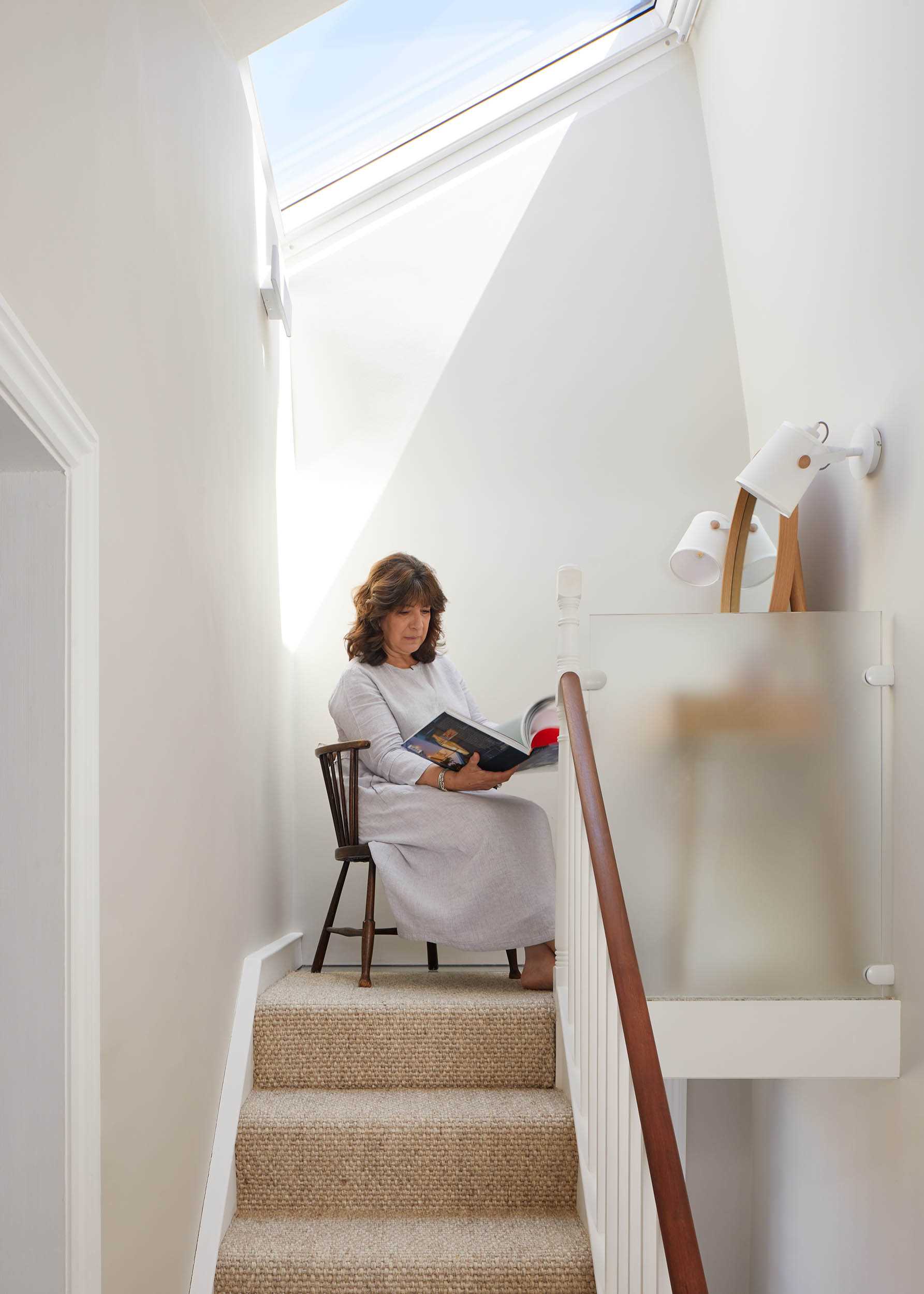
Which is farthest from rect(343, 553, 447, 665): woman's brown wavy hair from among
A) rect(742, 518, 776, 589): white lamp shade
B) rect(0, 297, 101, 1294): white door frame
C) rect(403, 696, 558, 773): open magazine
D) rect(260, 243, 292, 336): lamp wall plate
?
rect(0, 297, 101, 1294): white door frame

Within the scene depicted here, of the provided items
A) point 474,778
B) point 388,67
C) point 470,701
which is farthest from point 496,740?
point 388,67

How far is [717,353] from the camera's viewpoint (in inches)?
145

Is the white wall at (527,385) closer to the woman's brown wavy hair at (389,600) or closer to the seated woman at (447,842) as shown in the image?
the woman's brown wavy hair at (389,600)

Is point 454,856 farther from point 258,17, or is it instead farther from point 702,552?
point 258,17

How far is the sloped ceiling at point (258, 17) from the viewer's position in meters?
2.42

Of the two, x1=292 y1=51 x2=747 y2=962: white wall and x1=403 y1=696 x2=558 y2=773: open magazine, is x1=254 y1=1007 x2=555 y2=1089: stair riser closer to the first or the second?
x1=403 y1=696 x2=558 y2=773: open magazine

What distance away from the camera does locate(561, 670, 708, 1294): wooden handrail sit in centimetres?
142

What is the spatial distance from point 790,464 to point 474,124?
2.02 metres

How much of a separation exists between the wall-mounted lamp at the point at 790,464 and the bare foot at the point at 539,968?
131cm

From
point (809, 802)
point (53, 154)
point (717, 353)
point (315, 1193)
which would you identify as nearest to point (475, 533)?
point (717, 353)

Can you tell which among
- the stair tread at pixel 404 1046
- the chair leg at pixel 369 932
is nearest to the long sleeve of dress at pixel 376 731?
the chair leg at pixel 369 932

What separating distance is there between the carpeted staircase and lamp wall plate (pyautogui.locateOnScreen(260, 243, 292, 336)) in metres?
1.92

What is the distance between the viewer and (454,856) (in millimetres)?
2855

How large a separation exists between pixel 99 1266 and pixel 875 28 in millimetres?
2626
